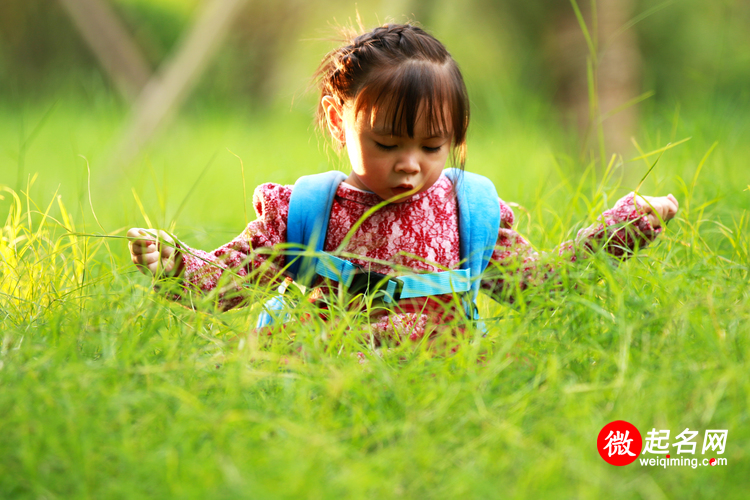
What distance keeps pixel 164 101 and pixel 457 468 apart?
3386 mm

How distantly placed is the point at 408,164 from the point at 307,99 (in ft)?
13.4

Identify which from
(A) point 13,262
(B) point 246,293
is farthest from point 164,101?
(B) point 246,293

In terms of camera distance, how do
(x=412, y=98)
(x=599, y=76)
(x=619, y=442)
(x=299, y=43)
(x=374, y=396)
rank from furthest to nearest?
(x=299, y=43), (x=599, y=76), (x=412, y=98), (x=374, y=396), (x=619, y=442)

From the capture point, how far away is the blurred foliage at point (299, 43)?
6.69 metres

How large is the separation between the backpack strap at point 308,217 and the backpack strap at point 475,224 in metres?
0.32

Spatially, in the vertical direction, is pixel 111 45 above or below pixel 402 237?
above

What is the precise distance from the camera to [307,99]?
5.29m

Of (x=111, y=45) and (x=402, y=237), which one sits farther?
(x=111, y=45)

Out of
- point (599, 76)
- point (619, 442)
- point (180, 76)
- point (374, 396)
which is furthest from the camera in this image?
point (599, 76)

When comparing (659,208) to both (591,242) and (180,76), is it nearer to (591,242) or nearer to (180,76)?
(591,242)

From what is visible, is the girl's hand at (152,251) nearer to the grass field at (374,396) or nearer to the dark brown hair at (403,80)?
the grass field at (374,396)

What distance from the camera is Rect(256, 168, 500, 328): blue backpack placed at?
1.45m

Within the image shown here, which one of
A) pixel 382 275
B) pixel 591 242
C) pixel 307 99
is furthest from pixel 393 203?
pixel 307 99

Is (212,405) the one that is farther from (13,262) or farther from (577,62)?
(577,62)
